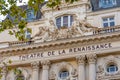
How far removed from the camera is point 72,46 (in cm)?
3309

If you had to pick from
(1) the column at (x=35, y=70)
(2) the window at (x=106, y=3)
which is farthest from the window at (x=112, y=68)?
(2) the window at (x=106, y=3)

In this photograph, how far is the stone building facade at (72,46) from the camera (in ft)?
105

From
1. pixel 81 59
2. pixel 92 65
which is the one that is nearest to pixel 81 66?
pixel 81 59

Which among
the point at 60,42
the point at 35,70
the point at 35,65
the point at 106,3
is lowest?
the point at 35,70

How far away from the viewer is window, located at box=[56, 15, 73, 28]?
35375 millimetres

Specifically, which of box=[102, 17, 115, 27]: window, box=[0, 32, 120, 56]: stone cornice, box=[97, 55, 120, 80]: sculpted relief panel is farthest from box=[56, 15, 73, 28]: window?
box=[97, 55, 120, 80]: sculpted relief panel

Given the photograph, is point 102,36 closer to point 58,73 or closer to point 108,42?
point 108,42

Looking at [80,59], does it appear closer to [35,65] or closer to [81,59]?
[81,59]

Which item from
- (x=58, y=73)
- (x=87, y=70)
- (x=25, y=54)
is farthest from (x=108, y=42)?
(x=25, y=54)

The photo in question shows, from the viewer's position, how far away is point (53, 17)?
118 ft

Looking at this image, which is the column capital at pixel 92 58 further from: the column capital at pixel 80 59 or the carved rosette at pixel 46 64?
the carved rosette at pixel 46 64

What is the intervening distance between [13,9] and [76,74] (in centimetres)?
1271

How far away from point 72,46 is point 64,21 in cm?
348

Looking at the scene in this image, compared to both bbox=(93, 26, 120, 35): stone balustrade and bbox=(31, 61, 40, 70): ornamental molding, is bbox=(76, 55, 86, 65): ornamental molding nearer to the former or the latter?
bbox=(93, 26, 120, 35): stone balustrade
